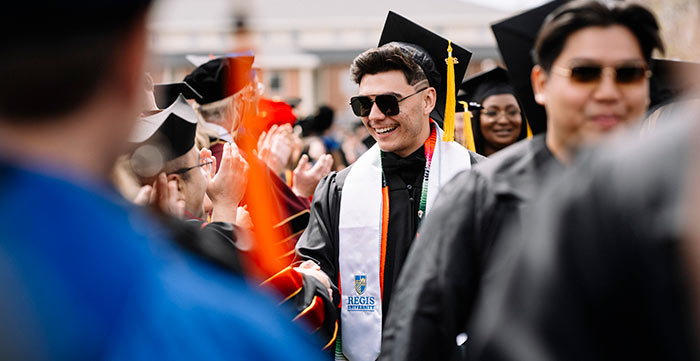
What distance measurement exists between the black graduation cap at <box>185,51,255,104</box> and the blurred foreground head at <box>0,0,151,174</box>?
387 cm

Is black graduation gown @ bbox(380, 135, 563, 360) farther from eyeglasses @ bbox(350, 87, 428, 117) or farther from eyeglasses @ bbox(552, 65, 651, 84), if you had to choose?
eyeglasses @ bbox(350, 87, 428, 117)

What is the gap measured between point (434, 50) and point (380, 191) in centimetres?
88

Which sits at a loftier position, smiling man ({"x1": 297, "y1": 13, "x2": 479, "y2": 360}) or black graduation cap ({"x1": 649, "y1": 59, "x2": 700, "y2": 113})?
black graduation cap ({"x1": 649, "y1": 59, "x2": 700, "y2": 113})

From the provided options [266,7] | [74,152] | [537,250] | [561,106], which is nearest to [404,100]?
[561,106]

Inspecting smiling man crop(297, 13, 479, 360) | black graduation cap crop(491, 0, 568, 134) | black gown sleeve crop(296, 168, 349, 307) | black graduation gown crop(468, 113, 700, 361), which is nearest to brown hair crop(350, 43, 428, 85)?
smiling man crop(297, 13, 479, 360)

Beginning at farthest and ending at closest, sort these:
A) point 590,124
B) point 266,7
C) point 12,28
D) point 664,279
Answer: point 266,7, point 590,124, point 664,279, point 12,28

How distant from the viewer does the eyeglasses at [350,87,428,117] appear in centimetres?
371

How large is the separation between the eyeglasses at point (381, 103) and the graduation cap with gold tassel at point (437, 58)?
0.56 feet

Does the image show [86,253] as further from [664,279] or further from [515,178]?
[515,178]

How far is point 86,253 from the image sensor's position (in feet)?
2.65

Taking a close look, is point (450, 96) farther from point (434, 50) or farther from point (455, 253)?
point (455, 253)

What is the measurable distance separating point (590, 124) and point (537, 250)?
1247mm

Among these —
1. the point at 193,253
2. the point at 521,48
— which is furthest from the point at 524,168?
the point at 193,253

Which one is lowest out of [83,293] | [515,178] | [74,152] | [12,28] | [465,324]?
[465,324]
